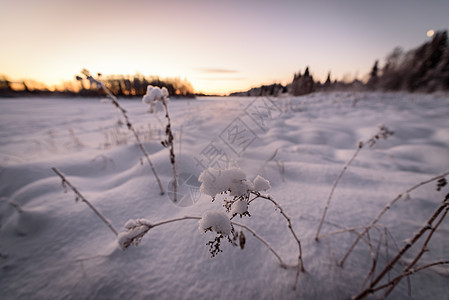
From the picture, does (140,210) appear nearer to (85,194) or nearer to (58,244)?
(58,244)

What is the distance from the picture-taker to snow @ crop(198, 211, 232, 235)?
467 mm

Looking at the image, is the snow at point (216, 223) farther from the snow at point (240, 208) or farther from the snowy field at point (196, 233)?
the snowy field at point (196, 233)

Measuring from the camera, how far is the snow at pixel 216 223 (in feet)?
1.53

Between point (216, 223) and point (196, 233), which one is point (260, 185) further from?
point (196, 233)

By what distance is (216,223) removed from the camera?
1.56 ft

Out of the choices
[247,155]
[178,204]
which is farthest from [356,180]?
[178,204]

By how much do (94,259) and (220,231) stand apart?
1152 millimetres

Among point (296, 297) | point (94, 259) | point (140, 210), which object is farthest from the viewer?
point (140, 210)

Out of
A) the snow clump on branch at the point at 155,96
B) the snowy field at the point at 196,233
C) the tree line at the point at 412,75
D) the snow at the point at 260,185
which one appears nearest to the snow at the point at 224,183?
the snow at the point at 260,185

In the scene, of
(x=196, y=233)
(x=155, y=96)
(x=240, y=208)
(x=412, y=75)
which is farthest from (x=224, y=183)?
(x=412, y=75)

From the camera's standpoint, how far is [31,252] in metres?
1.15

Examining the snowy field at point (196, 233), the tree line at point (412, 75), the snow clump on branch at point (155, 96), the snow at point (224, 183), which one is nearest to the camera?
the snow at point (224, 183)

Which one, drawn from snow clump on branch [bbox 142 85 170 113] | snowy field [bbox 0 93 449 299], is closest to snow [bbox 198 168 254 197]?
snowy field [bbox 0 93 449 299]

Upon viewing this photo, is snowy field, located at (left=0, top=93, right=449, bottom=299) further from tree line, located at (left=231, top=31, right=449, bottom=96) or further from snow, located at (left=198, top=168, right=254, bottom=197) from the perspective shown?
tree line, located at (left=231, top=31, right=449, bottom=96)
